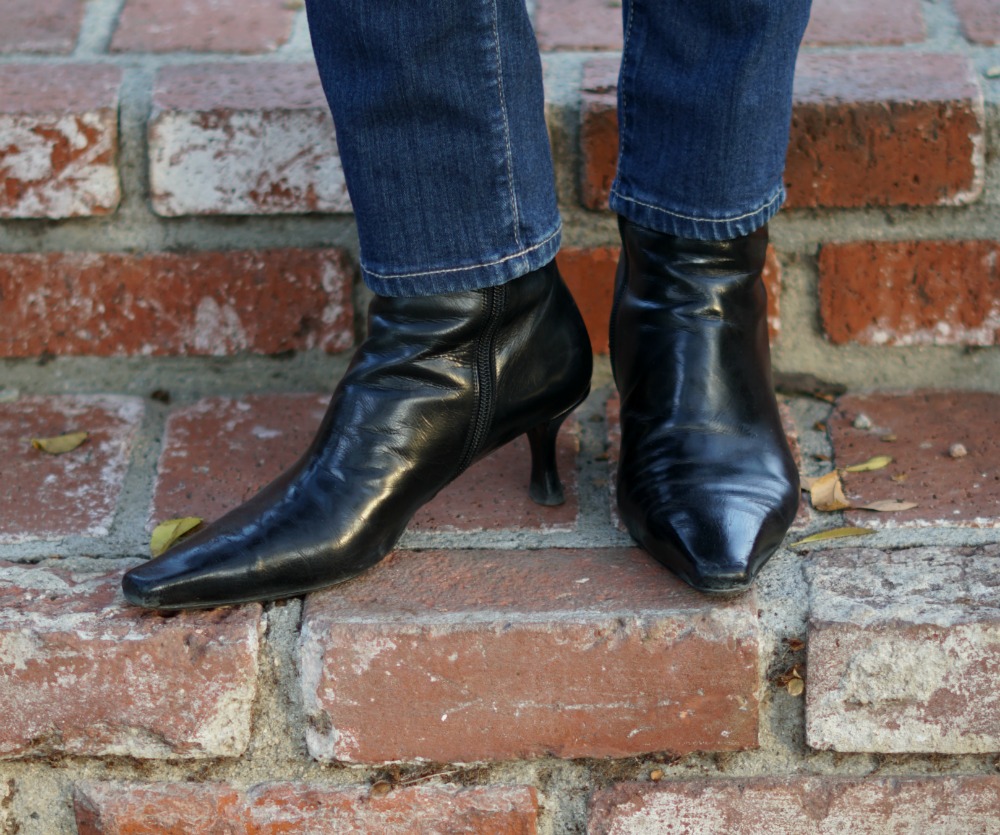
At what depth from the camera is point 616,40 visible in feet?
4.00

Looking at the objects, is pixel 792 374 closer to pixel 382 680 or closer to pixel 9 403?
pixel 382 680

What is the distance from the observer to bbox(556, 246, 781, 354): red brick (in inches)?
44.3

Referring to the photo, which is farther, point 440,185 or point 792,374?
point 792,374

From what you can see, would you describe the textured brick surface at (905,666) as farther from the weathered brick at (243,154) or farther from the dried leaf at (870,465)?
the weathered brick at (243,154)

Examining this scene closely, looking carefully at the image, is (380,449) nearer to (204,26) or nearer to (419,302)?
(419,302)

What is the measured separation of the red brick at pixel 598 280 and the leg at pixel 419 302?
0.17m

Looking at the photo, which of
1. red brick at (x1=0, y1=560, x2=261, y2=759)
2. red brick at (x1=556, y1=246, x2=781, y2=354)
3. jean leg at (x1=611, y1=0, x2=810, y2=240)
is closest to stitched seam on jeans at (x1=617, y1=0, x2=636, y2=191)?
jean leg at (x1=611, y1=0, x2=810, y2=240)

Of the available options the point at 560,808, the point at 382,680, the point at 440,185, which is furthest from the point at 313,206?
the point at 560,808

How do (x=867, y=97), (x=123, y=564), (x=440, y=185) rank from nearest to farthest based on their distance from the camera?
1. (x=440, y=185)
2. (x=123, y=564)
3. (x=867, y=97)

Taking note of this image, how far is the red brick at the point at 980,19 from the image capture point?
1.18m

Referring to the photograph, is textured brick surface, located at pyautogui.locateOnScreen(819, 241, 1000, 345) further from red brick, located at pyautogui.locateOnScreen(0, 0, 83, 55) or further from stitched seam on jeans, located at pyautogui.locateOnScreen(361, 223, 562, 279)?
red brick, located at pyautogui.locateOnScreen(0, 0, 83, 55)

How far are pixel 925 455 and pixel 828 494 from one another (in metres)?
0.12

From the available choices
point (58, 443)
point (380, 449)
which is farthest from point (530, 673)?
point (58, 443)

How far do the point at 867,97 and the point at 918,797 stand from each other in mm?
608
